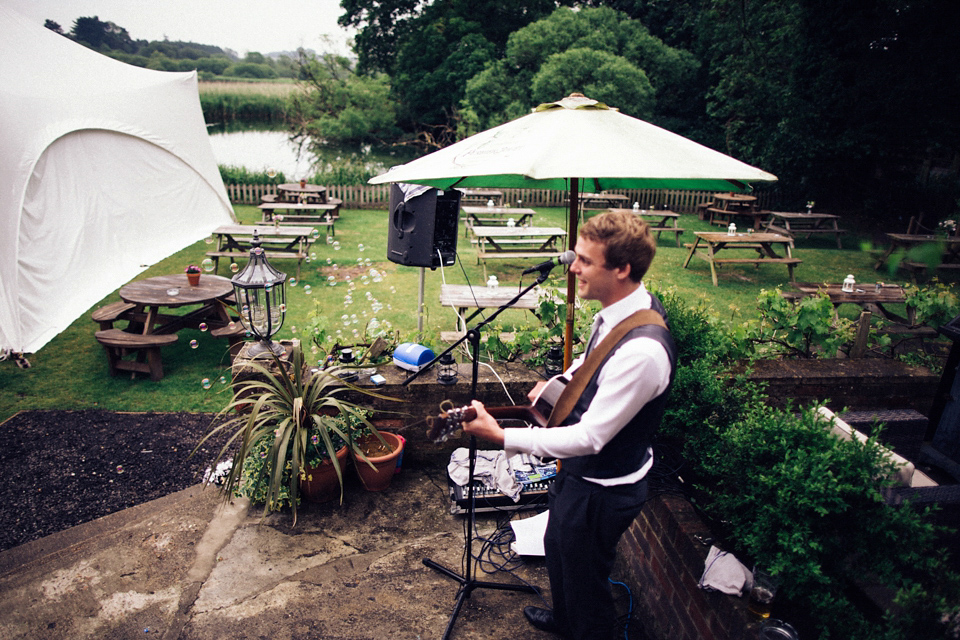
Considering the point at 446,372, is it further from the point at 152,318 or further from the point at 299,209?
the point at 299,209

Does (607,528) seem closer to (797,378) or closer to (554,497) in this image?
(554,497)

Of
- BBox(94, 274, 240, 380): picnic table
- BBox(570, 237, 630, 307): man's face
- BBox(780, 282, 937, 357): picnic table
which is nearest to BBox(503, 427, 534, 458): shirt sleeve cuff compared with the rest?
BBox(570, 237, 630, 307): man's face

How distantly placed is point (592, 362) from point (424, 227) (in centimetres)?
273

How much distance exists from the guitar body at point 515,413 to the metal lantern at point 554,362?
1504 mm

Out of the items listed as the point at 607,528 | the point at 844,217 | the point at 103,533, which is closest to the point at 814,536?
the point at 607,528

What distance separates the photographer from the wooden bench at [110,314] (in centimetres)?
604

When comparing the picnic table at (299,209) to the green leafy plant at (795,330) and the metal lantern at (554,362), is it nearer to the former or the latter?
the metal lantern at (554,362)

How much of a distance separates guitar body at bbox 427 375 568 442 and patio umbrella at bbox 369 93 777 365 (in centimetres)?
82

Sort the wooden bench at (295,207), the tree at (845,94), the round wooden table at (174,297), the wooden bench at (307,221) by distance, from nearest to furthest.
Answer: the round wooden table at (174,297) → the wooden bench at (295,207) → the wooden bench at (307,221) → the tree at (845,94)

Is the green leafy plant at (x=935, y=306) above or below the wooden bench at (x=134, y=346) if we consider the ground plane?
above

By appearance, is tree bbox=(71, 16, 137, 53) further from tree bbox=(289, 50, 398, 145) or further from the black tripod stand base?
the black tripod stand base

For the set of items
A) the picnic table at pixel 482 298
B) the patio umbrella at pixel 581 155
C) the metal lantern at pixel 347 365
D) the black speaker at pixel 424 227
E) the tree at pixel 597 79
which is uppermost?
the tree at pixel 597 79

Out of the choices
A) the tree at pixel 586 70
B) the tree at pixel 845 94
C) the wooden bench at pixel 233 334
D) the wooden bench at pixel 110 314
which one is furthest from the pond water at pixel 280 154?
the wooden bench at pixel 233 334

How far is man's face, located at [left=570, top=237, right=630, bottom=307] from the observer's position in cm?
189
